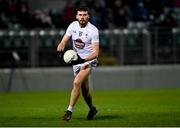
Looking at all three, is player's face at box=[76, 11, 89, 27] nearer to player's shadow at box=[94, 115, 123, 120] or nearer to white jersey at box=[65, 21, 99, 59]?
white jersey at box=[65, 21, 99, 59]

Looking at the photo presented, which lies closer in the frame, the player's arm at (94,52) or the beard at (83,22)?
the player's arm at (94,52)

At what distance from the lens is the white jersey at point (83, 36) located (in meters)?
15.4

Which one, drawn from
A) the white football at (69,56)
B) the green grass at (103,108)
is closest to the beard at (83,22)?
the white football at (69,56)

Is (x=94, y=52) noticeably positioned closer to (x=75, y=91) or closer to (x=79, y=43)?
(x=79, y=43)

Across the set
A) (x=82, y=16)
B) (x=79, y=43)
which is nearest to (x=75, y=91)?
(x=79, y=43)

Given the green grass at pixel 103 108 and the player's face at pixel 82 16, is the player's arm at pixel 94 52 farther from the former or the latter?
the green grass at pixel 103 108

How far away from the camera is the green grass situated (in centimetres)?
1496

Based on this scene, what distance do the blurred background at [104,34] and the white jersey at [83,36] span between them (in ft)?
37.0

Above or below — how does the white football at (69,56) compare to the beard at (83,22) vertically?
below

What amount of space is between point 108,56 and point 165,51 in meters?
2.31

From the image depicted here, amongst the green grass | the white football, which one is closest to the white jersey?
the white football

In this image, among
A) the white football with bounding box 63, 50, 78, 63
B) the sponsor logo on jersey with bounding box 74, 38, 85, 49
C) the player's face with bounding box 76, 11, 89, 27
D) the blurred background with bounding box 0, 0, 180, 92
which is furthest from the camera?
the blurred background with bounding box 0, 0, 180, 92

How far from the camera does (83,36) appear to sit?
50.8ft

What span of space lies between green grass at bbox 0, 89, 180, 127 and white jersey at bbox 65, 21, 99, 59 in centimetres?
154
